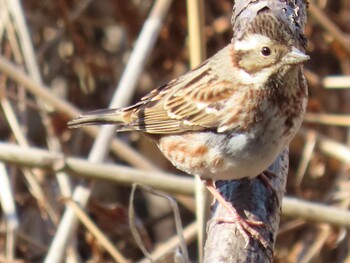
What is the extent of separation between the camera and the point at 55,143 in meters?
4.24

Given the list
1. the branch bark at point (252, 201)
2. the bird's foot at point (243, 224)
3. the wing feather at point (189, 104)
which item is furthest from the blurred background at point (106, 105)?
the bird's foot at point (243, 224)

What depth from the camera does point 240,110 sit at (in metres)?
2.67

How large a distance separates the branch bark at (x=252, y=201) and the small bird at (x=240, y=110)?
36 mm

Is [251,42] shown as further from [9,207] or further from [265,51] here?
[9,207]

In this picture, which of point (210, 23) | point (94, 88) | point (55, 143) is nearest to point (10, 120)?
point (55, 143)

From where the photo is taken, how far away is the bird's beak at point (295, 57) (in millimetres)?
2385

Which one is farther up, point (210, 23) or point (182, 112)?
point (210, 23)

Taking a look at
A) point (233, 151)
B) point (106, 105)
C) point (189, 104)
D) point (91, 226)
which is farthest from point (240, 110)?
point (106, 105)

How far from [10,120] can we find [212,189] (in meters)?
1.62

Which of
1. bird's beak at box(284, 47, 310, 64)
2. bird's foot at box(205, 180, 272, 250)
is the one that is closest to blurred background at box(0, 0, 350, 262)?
bird's foot at box(205, 180, 272, 250)

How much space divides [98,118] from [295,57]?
3.41 feet

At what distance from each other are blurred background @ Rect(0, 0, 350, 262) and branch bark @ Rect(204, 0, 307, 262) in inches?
48.1

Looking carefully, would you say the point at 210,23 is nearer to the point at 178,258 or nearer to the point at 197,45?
the point at 197,45

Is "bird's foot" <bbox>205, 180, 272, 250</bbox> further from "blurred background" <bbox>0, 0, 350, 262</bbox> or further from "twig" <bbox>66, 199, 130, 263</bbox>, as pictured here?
"blurred background" <bbox>0, 0, 350, 262</bbox>
